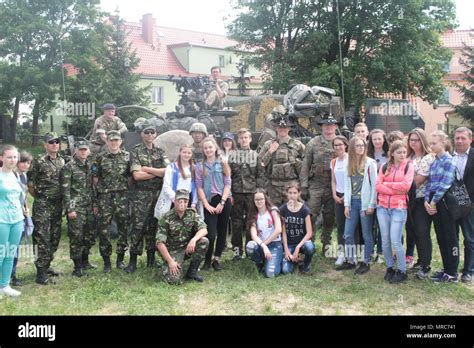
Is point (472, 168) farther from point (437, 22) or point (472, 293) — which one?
point (437, 22)

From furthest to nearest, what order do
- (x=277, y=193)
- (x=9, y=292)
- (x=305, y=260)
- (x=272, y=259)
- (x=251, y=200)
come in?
(x=277, y=193) → (x=251, y=200) → (x=305, y=260) → (x=272, y=259) → (x=9, y=292)

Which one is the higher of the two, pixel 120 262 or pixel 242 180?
pixel 242 180

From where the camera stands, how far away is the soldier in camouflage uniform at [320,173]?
750 cm

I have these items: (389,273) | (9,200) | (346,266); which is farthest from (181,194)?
(389,273)

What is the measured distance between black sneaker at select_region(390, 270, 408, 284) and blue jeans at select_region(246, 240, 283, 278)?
1.35 meters

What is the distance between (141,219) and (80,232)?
0.75 m

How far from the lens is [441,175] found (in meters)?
6.20

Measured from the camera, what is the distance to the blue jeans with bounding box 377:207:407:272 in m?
6.30

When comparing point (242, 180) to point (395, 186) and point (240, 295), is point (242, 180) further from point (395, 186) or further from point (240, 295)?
point (395, 186)

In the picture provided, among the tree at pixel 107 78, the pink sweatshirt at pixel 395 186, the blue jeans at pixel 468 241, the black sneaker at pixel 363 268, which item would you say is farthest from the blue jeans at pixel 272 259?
the tree at pixel 107 78

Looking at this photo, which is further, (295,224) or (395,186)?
(295,224)

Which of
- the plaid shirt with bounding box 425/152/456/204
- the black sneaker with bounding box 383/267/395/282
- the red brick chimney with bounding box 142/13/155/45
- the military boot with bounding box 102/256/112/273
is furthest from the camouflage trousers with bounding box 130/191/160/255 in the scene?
the red brick chimney with bounding box 142/13/155/45

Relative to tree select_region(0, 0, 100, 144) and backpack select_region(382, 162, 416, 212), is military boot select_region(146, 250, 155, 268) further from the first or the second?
tree select_region(0, 0, 100, 144)

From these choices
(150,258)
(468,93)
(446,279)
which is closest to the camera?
(446,279)
